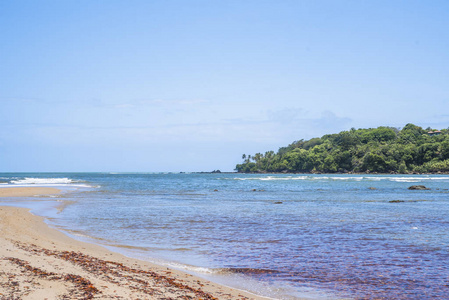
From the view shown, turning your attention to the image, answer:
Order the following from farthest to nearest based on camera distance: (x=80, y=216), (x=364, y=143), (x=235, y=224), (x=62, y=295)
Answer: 1. (x=364, y=143)
2. (x=80, y=216)
3. (x=235, y=224)
4. (x=62, y=295)

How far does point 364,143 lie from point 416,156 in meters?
40.4

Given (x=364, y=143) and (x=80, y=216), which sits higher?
(x=364, y=143)

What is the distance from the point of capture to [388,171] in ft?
439

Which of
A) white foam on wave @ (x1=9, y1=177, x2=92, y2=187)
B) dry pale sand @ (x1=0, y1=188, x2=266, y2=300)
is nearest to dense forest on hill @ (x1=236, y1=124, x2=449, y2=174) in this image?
white foam on wave @ (x1=9, y1=177, x2=92, y2=187)

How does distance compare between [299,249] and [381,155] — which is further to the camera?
[381,155]

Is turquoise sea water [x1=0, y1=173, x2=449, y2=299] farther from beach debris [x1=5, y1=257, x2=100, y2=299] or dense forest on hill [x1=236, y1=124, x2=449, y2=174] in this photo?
dense forest on hill [x1=236, y1=124, x2=449, y2=174]

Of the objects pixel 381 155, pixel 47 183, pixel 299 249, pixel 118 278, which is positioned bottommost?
pixel 47 183

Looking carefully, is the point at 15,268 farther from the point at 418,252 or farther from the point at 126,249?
the point at 418,252

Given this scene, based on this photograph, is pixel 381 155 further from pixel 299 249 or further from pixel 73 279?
pixel 73 279

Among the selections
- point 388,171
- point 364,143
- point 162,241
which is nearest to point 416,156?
point 388,171

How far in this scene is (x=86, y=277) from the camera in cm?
667

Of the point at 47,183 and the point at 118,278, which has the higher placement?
the point at 118,278

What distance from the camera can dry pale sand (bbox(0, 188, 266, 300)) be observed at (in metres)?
5.80

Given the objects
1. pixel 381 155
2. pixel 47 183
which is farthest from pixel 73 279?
pixel 381 155
